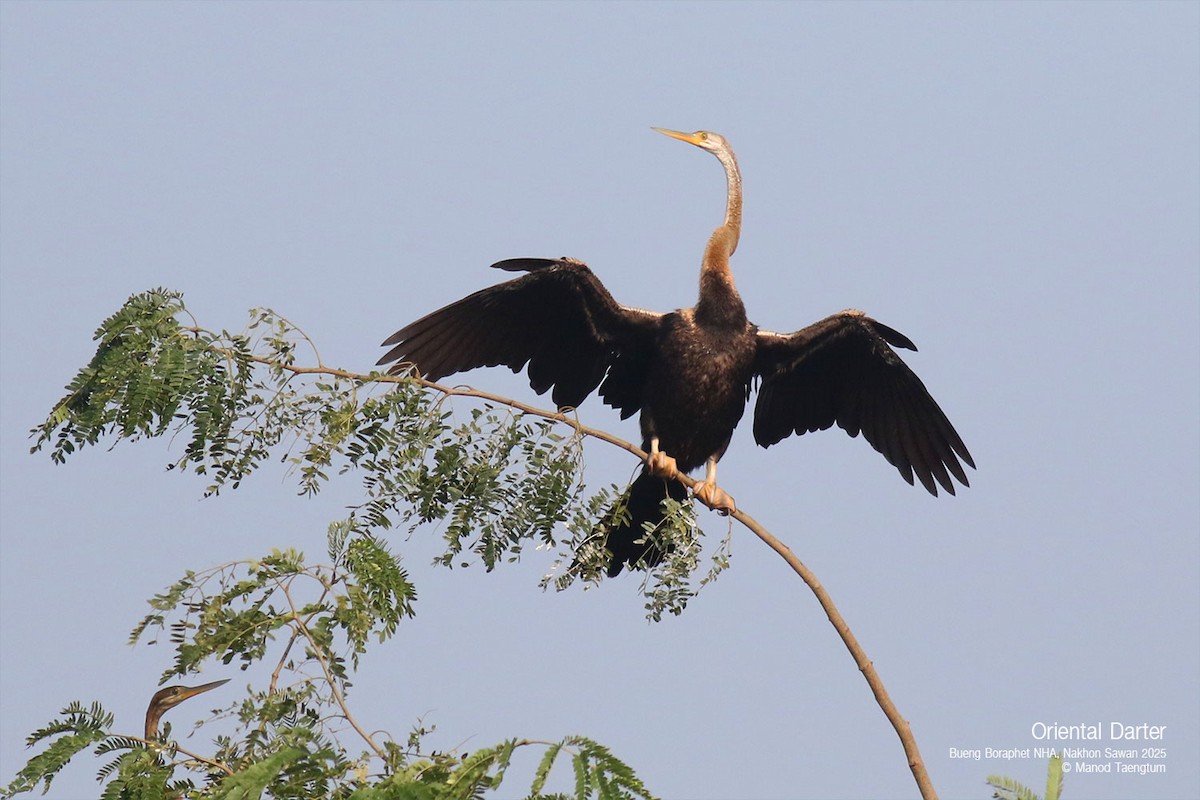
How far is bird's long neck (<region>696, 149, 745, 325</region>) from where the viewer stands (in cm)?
725

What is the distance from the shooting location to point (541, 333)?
730 cm

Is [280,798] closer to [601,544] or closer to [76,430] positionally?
[76,430]

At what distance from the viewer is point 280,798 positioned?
3.60 m

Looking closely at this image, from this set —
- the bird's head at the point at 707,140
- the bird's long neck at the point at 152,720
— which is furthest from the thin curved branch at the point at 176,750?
the bird's head at the point at 707,140

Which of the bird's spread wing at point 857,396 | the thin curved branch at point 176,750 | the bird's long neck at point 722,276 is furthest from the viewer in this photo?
the bird's spread wing at point 857,396

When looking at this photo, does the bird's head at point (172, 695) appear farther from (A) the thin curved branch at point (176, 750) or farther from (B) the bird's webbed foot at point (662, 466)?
(B) the bird's webbed foot at point (662, 466)

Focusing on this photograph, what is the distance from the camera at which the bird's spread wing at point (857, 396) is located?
7543mm

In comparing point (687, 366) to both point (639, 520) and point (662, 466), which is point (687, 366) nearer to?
point (662, 466)

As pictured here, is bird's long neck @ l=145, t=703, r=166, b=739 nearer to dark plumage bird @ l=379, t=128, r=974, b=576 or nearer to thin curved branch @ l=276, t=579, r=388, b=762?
thin curved branch @ l=276, t=579, r=388, b=762

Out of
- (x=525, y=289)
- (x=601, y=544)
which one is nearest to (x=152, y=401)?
(x=601, y=544)

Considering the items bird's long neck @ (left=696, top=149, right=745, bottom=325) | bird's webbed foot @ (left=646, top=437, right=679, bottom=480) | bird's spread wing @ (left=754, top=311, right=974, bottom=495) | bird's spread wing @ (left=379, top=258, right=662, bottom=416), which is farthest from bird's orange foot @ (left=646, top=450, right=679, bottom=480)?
bird's spread wing @ (left=754, top=311, right=974, bottom=495)

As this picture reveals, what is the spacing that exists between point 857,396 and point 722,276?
1086mm

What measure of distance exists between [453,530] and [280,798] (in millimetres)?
1454

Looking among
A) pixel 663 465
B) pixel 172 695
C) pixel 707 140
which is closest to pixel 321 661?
pixel 172 695
